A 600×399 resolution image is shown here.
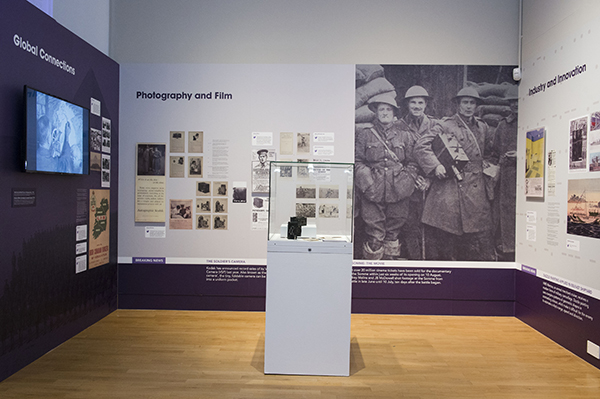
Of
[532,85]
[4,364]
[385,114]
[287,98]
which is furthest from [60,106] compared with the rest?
[532,85]

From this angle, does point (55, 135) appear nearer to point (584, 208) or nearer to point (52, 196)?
point (52, 196)

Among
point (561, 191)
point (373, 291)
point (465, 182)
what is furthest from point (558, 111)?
point (373, 291)

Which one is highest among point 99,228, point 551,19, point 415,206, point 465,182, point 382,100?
point 551,19

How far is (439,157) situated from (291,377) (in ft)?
9.93

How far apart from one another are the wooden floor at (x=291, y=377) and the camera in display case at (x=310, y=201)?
3.60 feet

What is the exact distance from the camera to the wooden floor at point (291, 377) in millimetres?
2871

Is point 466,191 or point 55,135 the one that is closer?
point 55,135

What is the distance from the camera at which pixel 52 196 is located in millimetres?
3533

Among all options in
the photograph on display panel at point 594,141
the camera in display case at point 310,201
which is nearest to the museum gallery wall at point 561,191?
the photograph on display panel at point 594,141

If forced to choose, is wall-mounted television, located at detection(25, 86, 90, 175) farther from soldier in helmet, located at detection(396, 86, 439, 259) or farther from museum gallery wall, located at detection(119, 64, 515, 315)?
soldier in helmet, located at detection(396, 86, 439, 259)

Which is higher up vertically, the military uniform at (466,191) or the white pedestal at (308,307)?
the military uniform at (466,191)
